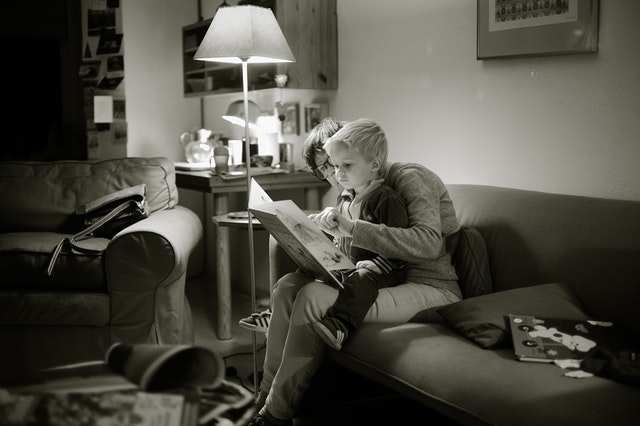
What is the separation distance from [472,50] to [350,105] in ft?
2.98

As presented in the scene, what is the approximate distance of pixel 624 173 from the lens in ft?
7.38

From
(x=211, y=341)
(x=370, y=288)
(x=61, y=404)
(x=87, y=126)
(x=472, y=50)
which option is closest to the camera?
(x=61, y=404)

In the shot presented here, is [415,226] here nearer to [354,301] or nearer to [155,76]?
[354,301]

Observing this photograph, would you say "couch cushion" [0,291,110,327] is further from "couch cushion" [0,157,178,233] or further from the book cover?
the book cover

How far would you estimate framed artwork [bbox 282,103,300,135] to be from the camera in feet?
12.7

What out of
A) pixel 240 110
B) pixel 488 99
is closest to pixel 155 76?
pixel 240 110

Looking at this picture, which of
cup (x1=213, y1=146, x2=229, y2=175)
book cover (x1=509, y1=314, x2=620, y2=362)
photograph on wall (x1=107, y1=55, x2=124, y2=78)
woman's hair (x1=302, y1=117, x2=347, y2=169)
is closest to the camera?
book cover (x1=509, y1=314, x2=620, y2=362)

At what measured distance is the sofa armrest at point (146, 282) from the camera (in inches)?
110

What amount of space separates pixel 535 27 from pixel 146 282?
1.71m

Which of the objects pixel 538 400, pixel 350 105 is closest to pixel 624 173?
pixel 538 400

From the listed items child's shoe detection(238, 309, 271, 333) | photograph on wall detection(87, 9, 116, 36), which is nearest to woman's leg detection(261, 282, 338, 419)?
child's shoe detection(238, 309, 271, 333)

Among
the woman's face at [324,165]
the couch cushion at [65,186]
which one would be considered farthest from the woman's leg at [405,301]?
the couch cushion at [65,186]

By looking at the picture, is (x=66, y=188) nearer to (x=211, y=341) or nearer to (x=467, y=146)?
(x=211, y=341)

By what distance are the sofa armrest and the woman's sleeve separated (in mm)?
923
